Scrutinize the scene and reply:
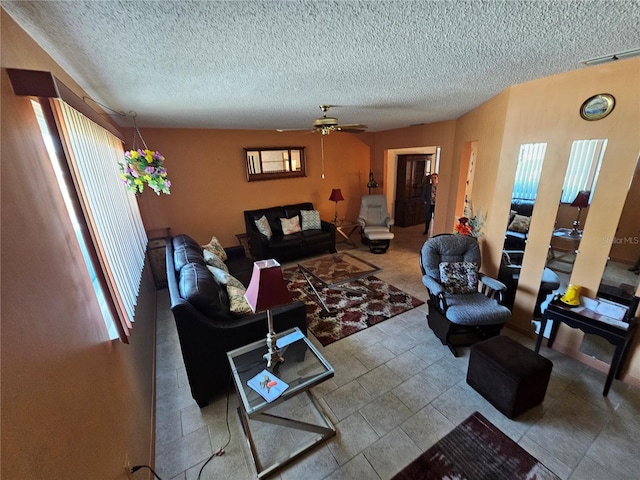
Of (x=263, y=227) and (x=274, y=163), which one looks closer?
(x=263, y=227)

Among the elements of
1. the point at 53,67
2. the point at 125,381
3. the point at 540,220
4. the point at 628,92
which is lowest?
the point at 125,381

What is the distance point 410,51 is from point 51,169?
6.31ft

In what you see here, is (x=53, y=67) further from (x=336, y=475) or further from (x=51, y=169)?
(x=336, y=475)

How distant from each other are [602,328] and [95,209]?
365 centimetres

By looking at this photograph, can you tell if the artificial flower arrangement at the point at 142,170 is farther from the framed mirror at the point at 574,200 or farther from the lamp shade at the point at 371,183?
the lamp shade at the point at 371,183

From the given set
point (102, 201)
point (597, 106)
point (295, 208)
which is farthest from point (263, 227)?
point (597, 106)

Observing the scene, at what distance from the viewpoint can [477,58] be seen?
1.65 meters

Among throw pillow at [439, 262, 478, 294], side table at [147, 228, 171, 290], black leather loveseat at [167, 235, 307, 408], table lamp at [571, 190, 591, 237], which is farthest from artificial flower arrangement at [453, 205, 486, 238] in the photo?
side table at [147, 228, 171, 290]

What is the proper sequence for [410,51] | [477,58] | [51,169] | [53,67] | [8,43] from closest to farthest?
[8,43]
[51,169]
[53,67]
[410,51]
[477,58]

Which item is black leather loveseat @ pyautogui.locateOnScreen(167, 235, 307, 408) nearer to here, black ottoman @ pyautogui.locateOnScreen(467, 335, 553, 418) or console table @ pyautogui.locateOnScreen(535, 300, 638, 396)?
black ottoman @ pyautogui.locateOnScreen(467, 335, 553, 418)

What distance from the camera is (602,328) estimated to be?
197 cm

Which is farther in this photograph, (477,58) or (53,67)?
(477,58)

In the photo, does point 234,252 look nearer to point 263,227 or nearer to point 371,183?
point 263,227

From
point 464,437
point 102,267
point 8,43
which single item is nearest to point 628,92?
point 464,437
